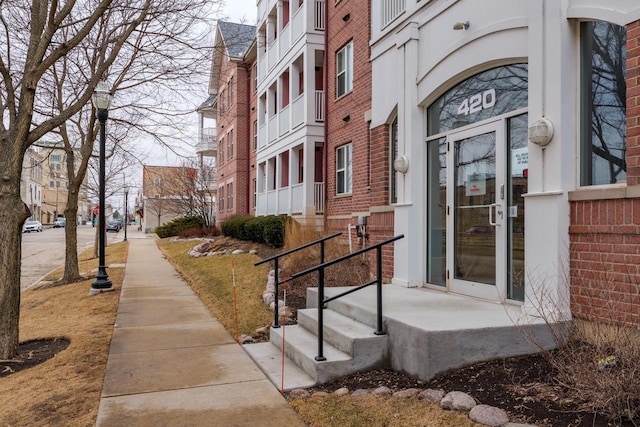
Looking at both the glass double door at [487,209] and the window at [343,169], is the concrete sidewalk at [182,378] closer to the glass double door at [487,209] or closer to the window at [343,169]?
the glass double door at [487,209]

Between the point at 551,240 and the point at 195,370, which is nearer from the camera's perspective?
the point at 551,240

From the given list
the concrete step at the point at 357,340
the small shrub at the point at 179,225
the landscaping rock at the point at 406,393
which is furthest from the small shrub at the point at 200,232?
the landscaping rock at the point at 406,393

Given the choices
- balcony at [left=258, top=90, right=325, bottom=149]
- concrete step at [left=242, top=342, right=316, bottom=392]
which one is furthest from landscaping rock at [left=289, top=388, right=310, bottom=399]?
→ balcony at [left=258, top=90, right=325, bottom=149]

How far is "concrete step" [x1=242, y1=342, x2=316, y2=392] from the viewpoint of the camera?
508 centimetres

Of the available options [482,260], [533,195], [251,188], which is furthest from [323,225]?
[251,188]

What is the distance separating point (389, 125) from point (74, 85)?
815 cm

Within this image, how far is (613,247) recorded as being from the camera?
4.49m

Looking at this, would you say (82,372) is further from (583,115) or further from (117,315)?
(583,115)

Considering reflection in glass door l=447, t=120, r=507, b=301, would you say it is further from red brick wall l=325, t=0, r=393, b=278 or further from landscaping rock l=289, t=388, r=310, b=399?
landscaping rock l=289, t=388, r=310, b=399

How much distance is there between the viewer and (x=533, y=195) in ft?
16.9

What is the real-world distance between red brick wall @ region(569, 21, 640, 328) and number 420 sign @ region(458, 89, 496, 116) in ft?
6.19

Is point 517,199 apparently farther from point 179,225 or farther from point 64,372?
point 179,225

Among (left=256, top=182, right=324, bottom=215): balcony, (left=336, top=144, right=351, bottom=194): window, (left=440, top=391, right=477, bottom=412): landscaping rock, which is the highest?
(left=336, top=144, right=351, bottom=194): window

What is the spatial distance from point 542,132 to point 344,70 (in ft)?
32.2
